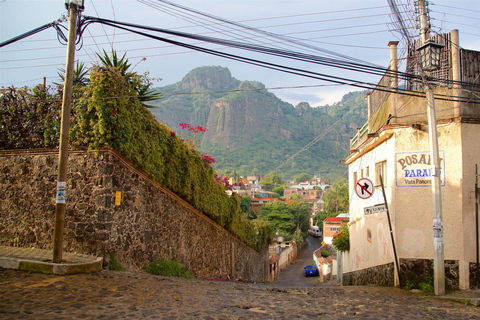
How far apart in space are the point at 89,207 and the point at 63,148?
5.06 feet

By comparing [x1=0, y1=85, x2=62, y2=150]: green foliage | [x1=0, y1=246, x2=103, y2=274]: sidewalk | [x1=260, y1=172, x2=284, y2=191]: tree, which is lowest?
[x1=0, y1=246, x2=103, y2=274]: sidewalk

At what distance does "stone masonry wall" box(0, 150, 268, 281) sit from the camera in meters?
8.59

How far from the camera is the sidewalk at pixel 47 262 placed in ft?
24.3

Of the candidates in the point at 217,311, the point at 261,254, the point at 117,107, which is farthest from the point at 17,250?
the point at 261,254

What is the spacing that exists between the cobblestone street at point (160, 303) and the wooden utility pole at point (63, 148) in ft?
2.44

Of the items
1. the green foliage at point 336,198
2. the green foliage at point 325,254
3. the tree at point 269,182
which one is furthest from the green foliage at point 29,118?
the tree at point 269,182

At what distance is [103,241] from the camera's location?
27.7 feet

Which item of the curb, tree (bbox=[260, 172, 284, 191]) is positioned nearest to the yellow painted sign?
the curb

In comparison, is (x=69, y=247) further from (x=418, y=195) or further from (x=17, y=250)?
(x=418, y=195)

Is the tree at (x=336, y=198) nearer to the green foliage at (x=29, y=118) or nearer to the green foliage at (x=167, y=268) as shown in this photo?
the green foliage at (x=167, y=268)

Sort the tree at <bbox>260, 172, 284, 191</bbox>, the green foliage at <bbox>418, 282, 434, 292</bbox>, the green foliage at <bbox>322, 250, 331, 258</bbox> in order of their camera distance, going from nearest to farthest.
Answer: the green foliage at <bbox>418, 282, 434, 292</bbox>, the green foliage at <bbox>322, 250, 331, 258</bbox>, the tree at <bbox>260, 172, 284, 191</bbox>

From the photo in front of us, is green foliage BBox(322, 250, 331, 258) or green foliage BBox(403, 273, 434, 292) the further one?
green foliage BBox(322, 250, 331, 258)

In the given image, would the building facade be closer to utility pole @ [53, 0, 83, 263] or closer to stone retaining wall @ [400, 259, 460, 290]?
stone retaining wall @ [400, 259, 460, 290]

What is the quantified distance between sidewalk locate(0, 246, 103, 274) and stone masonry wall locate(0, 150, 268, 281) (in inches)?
15.3
